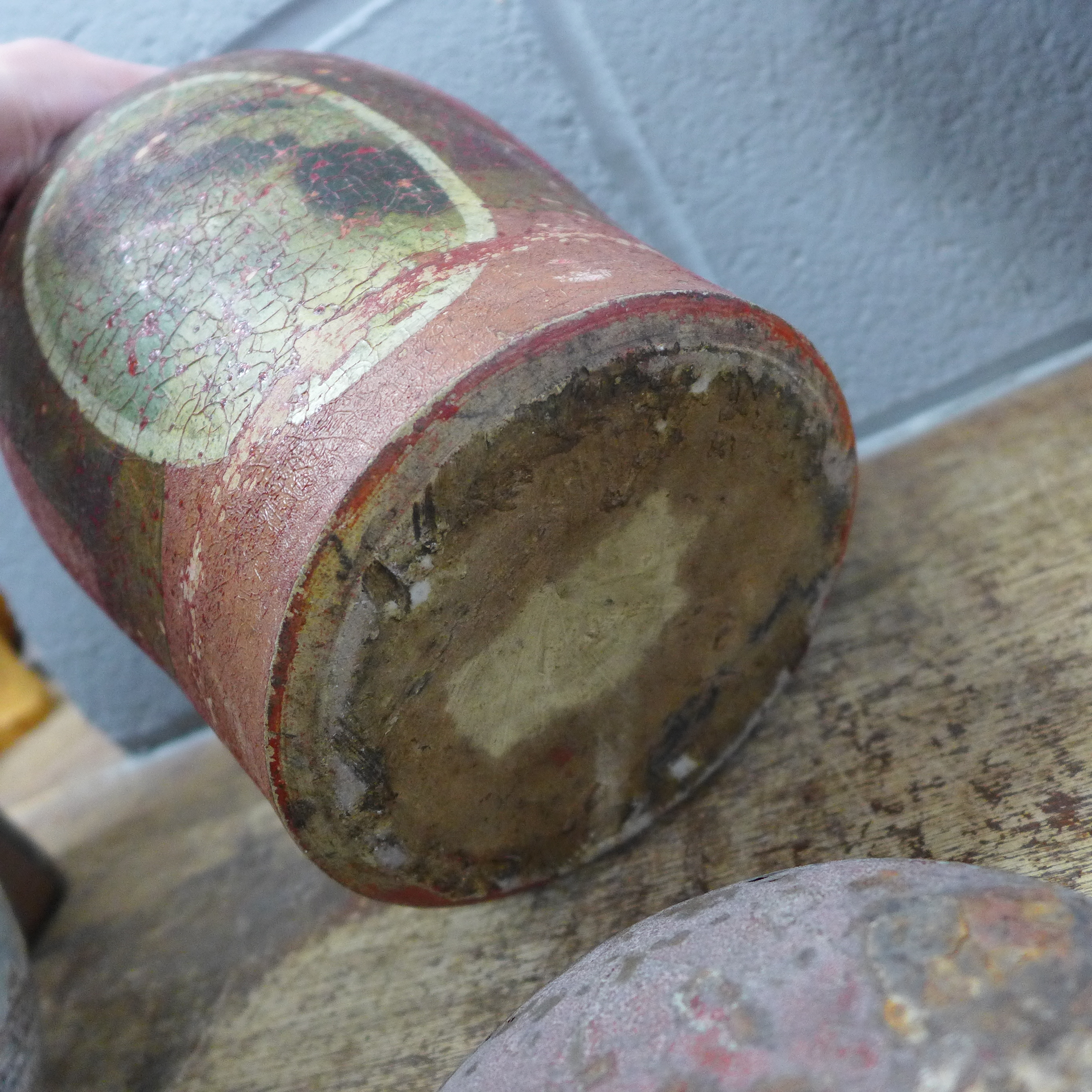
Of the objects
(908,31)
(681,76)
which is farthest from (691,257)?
(908,31)

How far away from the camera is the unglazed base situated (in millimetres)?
670

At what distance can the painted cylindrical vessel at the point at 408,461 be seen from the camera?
0.68 m

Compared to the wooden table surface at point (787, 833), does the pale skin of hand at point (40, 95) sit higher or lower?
higher

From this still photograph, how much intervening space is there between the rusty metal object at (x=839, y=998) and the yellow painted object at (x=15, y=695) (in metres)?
1.73

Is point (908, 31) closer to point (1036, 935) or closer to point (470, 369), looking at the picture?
point (470, 369)

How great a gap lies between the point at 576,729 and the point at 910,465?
2.03 feet

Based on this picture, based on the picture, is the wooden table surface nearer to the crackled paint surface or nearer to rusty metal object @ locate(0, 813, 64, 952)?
rusty metal object @ locate(0, 813, 64, 952)

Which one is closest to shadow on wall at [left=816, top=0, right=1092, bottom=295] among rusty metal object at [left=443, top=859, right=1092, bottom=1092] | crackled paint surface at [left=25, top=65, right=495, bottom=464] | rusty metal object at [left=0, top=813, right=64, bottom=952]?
crackled paint surface at [left=25, top=65, right=495, bottom=464]

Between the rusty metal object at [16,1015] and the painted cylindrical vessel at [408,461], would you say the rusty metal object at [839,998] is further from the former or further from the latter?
the rusty metal object at [16,1015]

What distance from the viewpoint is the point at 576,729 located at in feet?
2.80

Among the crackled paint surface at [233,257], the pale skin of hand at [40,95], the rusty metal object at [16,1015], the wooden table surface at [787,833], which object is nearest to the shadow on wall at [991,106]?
the wooden table surface at [787,833]

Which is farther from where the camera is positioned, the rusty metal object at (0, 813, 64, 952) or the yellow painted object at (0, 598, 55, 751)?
the yellow painted object at (0, 598, 55, 751)

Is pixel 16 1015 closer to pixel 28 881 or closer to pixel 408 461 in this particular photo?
pixel 28 881

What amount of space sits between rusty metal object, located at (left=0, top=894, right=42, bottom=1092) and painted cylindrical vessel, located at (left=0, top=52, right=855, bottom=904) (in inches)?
10.9
